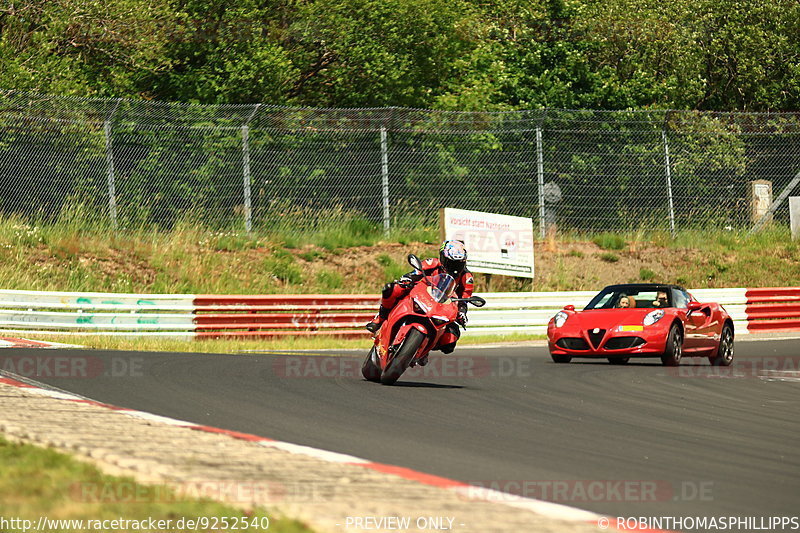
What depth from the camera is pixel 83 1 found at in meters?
28.1

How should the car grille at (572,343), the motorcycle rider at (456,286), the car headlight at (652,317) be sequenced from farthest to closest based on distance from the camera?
the car grille at (572,343), the car headlight at (652,317), the motorcycle rider at (456,286)

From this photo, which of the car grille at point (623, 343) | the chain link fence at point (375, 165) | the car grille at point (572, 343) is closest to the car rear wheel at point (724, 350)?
the car grille at point (623, 343)

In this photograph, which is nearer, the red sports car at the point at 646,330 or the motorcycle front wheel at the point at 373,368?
the motorcycle front wheel at the point at 373,368

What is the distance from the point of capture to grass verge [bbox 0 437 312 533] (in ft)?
14.9

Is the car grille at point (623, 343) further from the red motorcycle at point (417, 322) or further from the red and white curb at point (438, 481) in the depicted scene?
the red and white curb at point (438, 481)

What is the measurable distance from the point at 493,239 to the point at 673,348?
10845 mm

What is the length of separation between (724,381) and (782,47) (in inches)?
1134

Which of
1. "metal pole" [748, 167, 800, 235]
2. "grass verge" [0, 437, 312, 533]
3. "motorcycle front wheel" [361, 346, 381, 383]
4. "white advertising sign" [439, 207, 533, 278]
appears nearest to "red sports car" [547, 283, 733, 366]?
"motorcycle front wheel" [361, 346, 381, 383]

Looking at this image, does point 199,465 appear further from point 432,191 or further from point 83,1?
point 83,1

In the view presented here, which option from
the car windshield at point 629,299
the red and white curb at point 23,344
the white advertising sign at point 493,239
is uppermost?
the white advertising sign at point 493,239

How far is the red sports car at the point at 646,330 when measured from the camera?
48.9ft

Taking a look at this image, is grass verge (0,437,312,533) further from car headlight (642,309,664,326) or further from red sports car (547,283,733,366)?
car headlight (642,309,664,326)

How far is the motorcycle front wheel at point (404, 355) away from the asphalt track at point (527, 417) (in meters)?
0.16

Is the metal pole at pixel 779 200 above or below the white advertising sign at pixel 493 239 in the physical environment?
above
